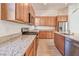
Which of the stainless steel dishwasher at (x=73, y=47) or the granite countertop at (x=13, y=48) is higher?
the granite countertop at (x=13, y=48)

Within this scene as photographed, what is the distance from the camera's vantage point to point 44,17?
1210cm

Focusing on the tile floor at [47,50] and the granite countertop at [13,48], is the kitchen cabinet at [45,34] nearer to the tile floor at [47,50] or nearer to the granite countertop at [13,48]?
the tile floor at [47,50]

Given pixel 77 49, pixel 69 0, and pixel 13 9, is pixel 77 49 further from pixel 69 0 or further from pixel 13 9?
pixel 69 0

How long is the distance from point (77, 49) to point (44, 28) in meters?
9.52

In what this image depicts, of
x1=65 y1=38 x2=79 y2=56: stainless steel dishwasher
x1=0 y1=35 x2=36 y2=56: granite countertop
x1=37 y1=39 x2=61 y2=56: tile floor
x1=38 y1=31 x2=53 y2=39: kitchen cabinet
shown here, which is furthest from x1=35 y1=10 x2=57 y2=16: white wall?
x1=0 y1=35 x2=36 y2=56: granite countertop

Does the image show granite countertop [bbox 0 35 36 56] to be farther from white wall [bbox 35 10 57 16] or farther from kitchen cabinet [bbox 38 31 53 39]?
white wall [bbox 35 10 57 16]

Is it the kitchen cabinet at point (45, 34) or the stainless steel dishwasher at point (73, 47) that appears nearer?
the stainless steel dishwasher at point (73, 47)

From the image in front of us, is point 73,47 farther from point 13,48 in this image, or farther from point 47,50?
point 47,50

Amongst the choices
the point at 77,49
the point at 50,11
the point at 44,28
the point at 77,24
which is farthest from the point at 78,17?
the point at 44,28

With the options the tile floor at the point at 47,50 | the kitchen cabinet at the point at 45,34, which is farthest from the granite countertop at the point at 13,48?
the kitchen cabinet at the point at 45,34

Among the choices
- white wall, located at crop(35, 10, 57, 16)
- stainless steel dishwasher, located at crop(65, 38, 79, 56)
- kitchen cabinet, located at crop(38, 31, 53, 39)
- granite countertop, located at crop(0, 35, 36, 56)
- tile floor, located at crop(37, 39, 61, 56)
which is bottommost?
tile floor, located at crop(37, 39, 61, 56)

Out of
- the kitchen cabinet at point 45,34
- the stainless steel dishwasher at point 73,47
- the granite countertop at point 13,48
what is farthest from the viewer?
the kitchen cabinet at point 45,34

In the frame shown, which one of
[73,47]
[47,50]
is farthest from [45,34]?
[73,47]

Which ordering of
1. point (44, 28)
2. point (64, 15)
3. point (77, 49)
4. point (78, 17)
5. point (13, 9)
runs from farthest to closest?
1. point (44, 28)
2. point (64, 15)
3. point (78, 17)
4. point (77, 49)
5. point (13, 9)
